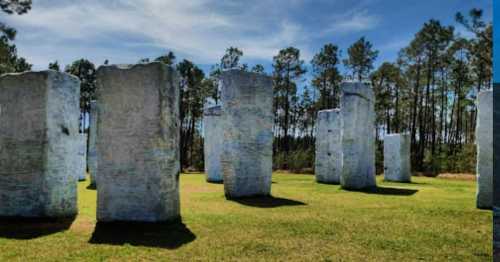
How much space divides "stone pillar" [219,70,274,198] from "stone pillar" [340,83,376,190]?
372cm

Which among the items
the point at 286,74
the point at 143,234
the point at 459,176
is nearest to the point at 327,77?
the point at 286,74

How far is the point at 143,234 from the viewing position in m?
7.18

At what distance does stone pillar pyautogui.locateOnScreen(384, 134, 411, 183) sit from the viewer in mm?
19438

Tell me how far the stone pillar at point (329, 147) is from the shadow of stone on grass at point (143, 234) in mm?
10971

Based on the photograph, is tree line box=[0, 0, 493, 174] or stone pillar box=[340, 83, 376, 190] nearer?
stone pillar box=[340, 83, 376, 190]

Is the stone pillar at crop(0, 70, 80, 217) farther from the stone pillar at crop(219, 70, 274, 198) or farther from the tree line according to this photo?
the tree line

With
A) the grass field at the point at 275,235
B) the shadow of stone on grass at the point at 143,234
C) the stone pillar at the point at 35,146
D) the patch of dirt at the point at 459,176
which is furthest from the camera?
the patch of dirt at the point at 459,176

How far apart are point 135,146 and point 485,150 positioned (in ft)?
26.6

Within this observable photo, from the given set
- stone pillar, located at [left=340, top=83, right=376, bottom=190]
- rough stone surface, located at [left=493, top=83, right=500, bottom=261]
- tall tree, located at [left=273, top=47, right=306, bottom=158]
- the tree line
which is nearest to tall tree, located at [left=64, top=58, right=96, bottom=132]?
the tree line

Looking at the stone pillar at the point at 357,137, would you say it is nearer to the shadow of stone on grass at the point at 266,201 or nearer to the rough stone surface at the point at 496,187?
the shadow of stone on grass at the point at 266,201

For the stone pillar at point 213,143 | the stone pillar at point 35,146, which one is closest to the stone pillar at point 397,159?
the stone pillar at point 213,143

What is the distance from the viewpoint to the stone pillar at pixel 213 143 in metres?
18.4

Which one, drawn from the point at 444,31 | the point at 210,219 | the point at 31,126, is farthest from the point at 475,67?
the point at 31,126

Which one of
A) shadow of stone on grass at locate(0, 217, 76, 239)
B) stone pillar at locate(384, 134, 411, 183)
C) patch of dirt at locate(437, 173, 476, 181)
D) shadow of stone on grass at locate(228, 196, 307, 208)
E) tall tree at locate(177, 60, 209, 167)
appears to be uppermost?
tall tree at locate(177, 60, 209, 167)
